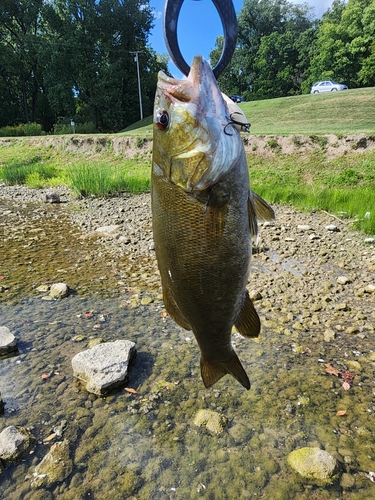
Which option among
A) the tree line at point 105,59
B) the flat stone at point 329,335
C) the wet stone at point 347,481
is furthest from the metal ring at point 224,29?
the tree line at point 105,59

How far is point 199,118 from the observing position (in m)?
1.59

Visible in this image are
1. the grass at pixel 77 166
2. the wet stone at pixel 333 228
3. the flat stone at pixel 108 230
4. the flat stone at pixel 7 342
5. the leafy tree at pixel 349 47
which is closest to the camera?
the flat stone at pixel 7 342

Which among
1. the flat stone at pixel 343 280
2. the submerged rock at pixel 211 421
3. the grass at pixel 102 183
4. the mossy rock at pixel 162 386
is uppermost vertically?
the grass at pixel 102 183

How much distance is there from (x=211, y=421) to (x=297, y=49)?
2244 inches

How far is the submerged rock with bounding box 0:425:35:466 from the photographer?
119 inches

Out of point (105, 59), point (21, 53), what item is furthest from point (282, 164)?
point (21, 53)

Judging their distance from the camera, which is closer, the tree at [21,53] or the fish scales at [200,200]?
the fish scales at [200,200]

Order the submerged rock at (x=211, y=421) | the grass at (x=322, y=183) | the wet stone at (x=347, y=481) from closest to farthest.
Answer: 1. the wet stone at (x=347, y=481)
2. the submerged rock at (x=211, y=421)
3. the grass at (x=322, y=183)

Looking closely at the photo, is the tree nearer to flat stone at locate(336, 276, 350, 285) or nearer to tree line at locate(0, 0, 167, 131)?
tree line at locate(0, 0, 167, 131)

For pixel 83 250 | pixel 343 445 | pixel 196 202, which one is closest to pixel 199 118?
pixel 196 202

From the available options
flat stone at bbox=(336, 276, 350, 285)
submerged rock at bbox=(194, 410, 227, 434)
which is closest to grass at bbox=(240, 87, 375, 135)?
flat stone at bbox=(336, 276, 350, 285)

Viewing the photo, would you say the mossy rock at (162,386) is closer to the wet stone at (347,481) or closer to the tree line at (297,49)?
the wet stone at (347,481)

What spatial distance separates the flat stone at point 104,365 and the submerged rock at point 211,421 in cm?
89

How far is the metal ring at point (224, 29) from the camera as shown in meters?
1.57
